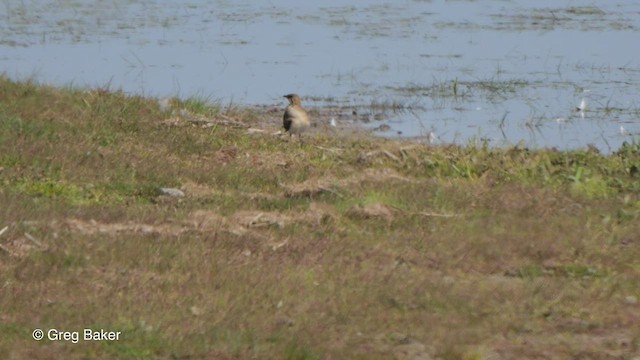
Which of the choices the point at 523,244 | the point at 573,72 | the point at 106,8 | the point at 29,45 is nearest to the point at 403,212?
the point at 523,244

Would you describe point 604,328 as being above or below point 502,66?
above

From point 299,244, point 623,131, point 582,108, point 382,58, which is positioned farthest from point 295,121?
point 382,58

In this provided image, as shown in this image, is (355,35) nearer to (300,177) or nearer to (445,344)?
(300,177)

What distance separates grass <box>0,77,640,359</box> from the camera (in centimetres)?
642

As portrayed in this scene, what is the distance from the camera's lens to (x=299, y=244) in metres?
7.90

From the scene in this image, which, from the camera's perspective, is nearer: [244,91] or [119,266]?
[119,266]

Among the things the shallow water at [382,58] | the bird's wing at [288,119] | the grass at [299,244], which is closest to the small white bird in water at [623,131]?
the shallow water at [382,58]

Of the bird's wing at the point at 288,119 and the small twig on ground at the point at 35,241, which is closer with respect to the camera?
the small twig on ground at the point at 35,241

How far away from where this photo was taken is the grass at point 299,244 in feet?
21.1

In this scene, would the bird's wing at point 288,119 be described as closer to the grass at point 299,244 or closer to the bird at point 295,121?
the bird at point 295,121

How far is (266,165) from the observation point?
35.6ft

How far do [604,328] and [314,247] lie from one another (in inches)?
72.3

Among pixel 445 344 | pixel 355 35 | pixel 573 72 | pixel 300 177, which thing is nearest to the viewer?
pixel 445 344

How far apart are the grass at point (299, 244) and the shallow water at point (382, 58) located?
7.31 ft
